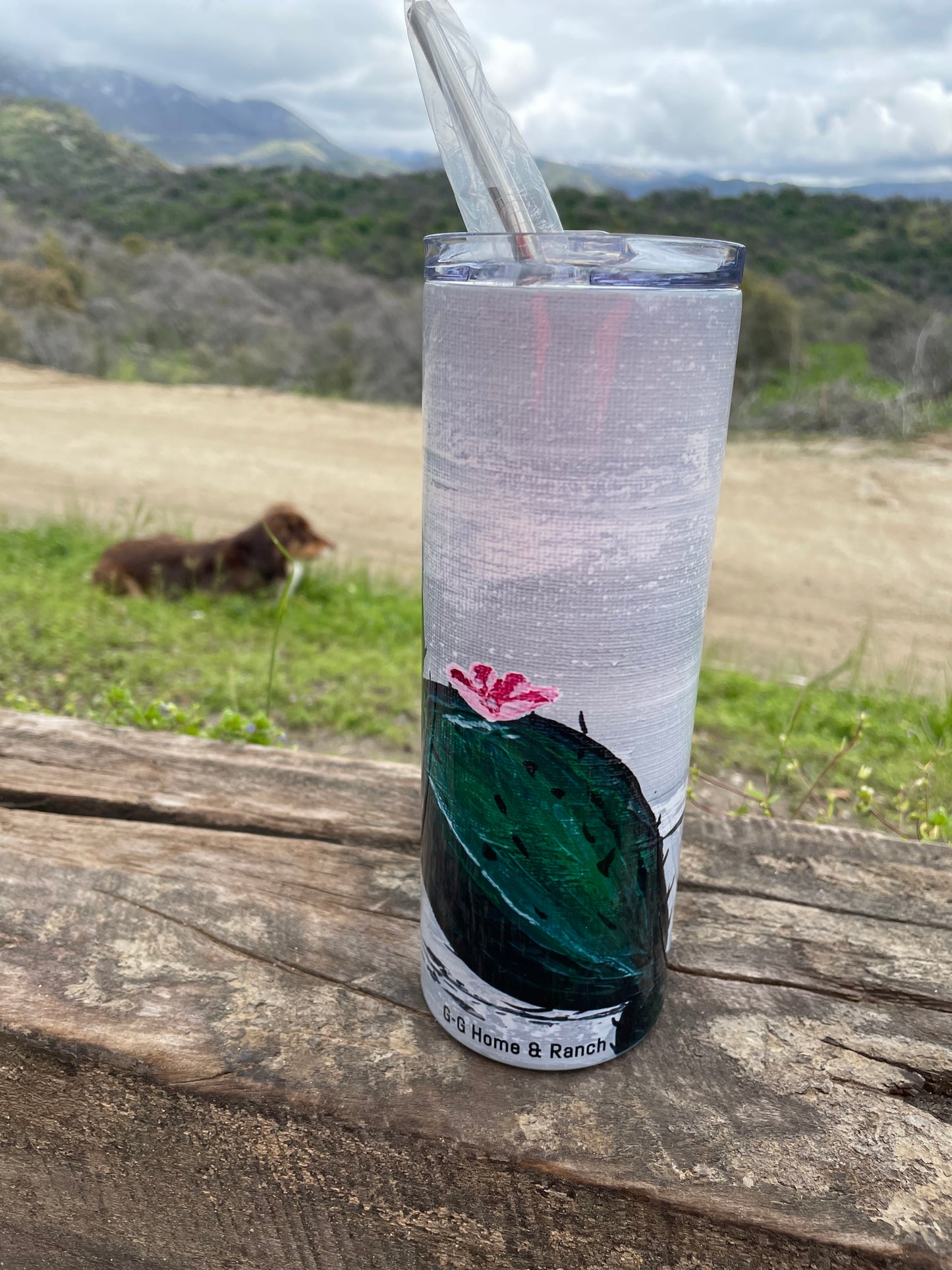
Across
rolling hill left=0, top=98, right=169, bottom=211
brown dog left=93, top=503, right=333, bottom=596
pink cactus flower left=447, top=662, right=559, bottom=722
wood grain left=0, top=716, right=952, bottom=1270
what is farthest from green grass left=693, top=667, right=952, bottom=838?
rolling hill left=0, top=98, right=169, bottom=211

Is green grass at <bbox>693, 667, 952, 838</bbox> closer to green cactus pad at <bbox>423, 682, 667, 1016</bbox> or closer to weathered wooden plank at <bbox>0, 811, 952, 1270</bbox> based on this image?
weathered wooden plank at <bbox>0, 811, 952, 1270</bbox>

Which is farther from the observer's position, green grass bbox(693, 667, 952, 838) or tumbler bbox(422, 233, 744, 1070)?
green grass bbox(693, 667, 952, 838)

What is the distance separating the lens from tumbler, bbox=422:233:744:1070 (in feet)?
2.72

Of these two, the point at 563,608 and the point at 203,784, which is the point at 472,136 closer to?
the point at 563,608

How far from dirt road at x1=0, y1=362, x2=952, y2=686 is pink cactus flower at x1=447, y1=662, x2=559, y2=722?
3773 mm

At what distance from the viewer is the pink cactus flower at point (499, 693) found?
2.97 ft

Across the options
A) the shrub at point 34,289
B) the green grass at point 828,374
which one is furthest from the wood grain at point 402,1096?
the shrub at point 34,289

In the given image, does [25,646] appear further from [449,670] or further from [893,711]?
[893,711]

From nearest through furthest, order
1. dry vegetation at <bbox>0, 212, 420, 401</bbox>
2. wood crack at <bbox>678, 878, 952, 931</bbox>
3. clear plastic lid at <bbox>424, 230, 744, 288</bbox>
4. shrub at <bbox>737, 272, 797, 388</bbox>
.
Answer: clear plastic lid at <bbox>424, 230, 744, 288</bbox>
wood crack at <bbox>678, 878, 952, 931</bbox>
shrub at <bbox>737, 272, 797, 388</bbox>
dry vegetation at <bbox>0, 212, 420, 401</bbox>

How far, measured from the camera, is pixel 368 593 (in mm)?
4660

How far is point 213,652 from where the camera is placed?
370 cm

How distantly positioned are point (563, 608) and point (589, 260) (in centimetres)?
30

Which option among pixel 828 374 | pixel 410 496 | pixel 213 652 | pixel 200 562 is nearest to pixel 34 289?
pixel 410 496

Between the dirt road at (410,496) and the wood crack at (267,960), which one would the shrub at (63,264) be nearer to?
the dirt road at (410,496)
